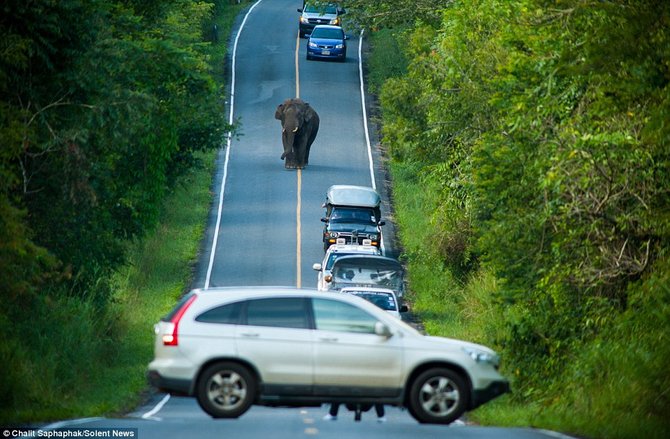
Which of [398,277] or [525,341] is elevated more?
[398,277]

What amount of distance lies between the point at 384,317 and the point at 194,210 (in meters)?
38.4

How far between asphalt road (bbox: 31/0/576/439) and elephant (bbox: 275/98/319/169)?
911 mm

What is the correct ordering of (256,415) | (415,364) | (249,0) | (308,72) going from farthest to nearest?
(249,0), (308,72), (256,415), (415,364)

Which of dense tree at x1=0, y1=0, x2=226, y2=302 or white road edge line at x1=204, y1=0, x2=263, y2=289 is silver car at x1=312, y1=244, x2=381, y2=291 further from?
dense tree at x1=0, y1=0, x2=226, y2=302

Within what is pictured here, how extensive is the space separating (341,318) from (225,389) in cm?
175

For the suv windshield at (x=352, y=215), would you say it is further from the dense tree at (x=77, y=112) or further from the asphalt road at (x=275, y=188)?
the dense tree at (x=77, y=112)

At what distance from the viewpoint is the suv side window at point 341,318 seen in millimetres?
18156

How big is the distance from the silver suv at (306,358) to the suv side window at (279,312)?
0.01 m

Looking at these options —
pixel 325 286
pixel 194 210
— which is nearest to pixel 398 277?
pixel 325 286

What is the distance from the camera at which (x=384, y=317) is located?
1827 cm

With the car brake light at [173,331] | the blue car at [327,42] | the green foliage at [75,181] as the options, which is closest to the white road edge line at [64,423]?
the green foliage at [75,181]

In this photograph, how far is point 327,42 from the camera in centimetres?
7681

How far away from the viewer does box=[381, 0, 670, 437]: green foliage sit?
2397cm

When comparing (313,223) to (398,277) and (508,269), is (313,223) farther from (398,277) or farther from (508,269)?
(508,269)
